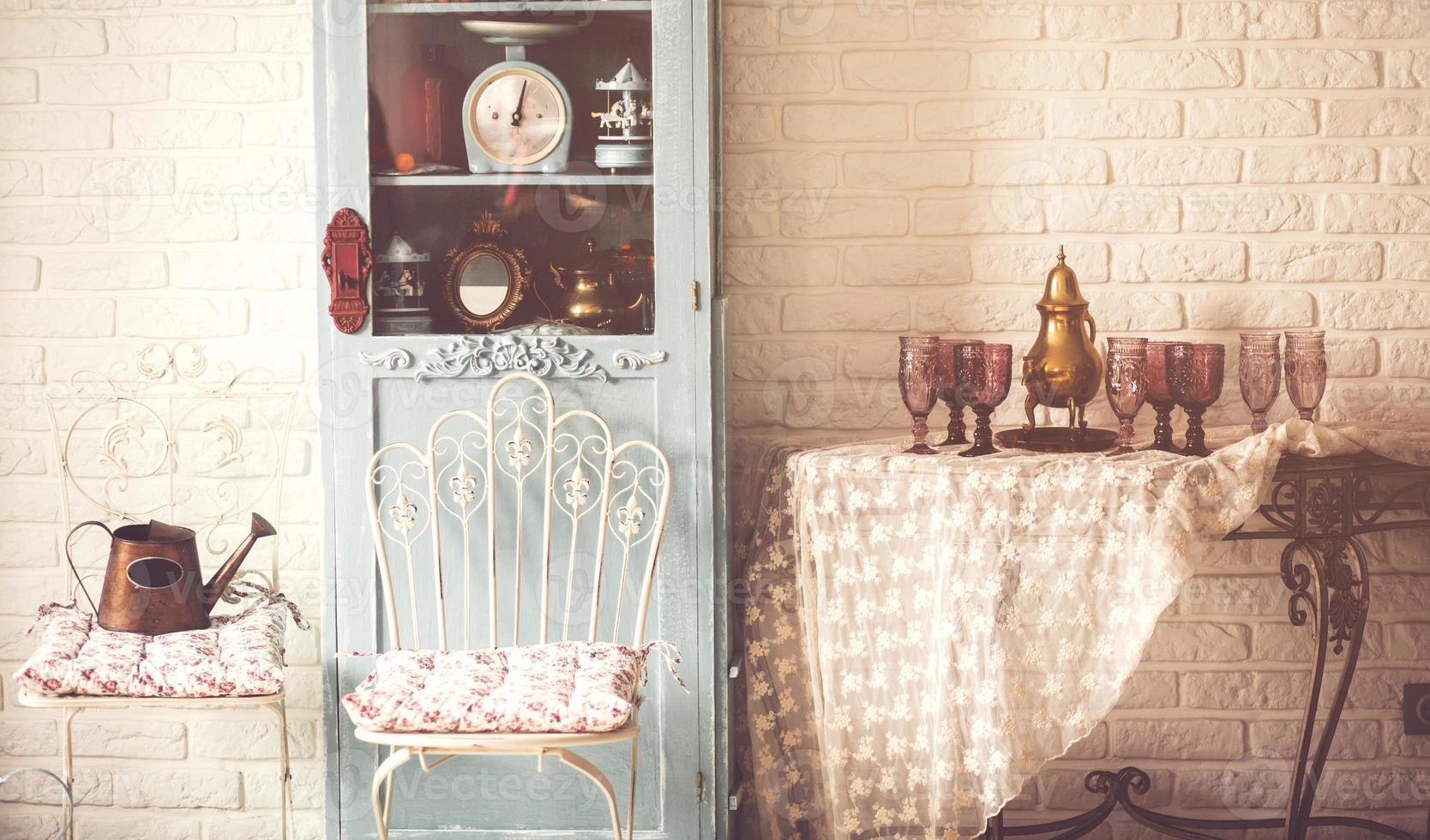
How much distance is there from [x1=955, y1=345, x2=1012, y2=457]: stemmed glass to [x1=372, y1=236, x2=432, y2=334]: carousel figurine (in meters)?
0.94

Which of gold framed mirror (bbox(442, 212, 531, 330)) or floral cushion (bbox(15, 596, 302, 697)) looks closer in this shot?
floral cushion (bbox(15, 596, 302, 697))

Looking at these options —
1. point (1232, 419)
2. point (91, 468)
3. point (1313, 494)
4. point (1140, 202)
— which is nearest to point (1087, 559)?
point (1313, 494)

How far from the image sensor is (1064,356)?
2041 millimetres

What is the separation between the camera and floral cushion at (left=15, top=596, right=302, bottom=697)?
6.02 feet

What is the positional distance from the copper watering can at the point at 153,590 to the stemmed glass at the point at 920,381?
45.0 inches

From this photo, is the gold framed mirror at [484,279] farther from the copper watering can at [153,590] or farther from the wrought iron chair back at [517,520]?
the copper watering can at [153,590]

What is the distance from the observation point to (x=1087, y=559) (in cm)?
191

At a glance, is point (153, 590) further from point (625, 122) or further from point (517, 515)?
point (625, 122)

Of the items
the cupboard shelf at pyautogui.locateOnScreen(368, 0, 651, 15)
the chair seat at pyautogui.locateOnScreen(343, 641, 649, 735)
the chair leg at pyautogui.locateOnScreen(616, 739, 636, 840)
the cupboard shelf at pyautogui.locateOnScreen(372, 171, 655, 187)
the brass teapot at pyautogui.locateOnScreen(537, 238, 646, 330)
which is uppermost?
the cupboard shelf at pyautogui.locateOnScreen(368, 0, 651, 15)

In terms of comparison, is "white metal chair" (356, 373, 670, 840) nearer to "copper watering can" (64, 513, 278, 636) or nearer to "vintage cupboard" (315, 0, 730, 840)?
"vintage cupboard" (315, 0, 730, 840)

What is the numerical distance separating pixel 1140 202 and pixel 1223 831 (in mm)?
1243

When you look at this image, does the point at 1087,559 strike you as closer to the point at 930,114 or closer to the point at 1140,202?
the point at 1140,202

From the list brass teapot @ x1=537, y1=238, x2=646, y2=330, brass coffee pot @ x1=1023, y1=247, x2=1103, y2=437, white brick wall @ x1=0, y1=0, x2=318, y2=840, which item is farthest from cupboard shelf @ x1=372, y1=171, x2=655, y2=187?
brass coffee pot @ x1=1023, y1=247, x2=1103, y2=437

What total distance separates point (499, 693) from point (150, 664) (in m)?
0.57
